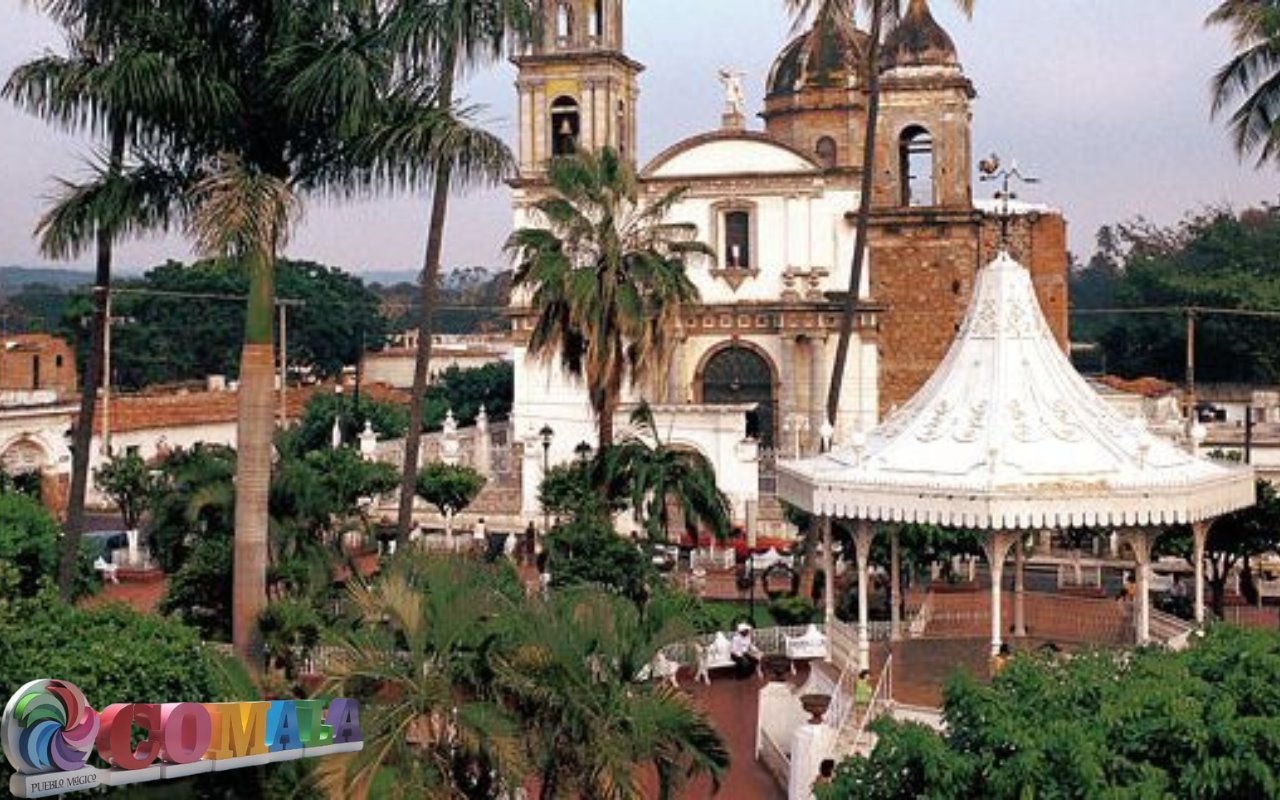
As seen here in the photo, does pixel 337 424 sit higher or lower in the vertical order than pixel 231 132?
lower

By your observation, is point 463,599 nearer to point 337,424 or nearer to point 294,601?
point 294,601

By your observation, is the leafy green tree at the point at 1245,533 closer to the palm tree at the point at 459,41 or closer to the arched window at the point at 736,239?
the palm tree at the point at 459,41

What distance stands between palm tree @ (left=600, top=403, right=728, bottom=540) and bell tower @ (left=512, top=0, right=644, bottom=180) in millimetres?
20660

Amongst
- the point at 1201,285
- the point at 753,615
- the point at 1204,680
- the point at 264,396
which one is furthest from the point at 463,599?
Answer: the point at 1201,285

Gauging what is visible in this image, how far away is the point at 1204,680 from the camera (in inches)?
395

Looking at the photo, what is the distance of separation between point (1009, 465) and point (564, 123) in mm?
29373

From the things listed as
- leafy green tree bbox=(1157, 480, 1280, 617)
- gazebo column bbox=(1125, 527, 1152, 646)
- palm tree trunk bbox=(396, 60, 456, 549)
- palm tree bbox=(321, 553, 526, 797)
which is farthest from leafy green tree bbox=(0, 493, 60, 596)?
leafy green tree bbox=(1157, 480, 1280, 617)

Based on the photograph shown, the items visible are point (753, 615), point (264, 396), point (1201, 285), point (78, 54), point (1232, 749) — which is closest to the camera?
point (1232, 749)

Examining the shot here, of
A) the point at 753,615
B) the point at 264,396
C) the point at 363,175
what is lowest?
the point at 753,615

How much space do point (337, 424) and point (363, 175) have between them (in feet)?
80.1

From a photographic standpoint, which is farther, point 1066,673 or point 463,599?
point 463,599

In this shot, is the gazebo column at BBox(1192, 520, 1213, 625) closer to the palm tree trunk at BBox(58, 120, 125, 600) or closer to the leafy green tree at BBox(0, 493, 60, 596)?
the palm tree trunk at BBox(58, 120, 125, 600)

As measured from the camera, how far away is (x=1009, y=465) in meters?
16.9

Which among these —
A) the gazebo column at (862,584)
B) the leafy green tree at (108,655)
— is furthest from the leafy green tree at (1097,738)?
the gazebo column at (862,584)
